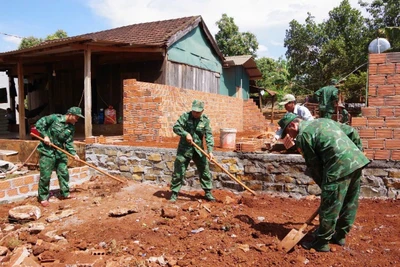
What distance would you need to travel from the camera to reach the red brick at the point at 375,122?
16.2 feet

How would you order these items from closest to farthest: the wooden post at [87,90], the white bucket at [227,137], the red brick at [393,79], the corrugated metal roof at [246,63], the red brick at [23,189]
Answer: the red brick at [393,79], the red brick at [23,189], the white bucket at [227,137], the wooden post at [87,90], the corrugated metal roof at [246,63]

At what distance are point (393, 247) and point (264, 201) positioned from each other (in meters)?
2.19

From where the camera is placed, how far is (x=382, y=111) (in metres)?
4.93

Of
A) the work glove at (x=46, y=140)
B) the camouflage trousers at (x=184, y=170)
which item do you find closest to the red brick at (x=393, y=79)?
the camouflage trousers at (x=184, y=170)

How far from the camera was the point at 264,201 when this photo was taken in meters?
5.35

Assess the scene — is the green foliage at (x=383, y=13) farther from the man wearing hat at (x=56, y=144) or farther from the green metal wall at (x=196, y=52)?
the man wearing hat at (x=56, y=144)

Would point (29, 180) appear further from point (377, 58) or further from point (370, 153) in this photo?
point (377, 58)

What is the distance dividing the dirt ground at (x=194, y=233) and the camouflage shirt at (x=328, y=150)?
2.97ft

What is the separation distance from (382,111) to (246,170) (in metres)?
2.44

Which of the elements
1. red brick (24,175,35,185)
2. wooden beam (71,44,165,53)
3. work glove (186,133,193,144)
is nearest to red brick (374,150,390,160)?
work glove (186,133,193,144)

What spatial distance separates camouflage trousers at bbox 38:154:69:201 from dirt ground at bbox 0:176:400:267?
0.25 m

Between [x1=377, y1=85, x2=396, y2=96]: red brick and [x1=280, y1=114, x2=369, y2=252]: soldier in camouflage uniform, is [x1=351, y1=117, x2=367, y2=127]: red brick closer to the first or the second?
[x1=377, y1=85, x2=396, y2=96]: red brick

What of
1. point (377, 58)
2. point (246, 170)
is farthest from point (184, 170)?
point (377, 58)

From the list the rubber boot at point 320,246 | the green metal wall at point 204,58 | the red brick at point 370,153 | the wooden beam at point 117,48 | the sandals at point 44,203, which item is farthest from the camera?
the green metal wall at point 204,58
